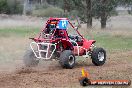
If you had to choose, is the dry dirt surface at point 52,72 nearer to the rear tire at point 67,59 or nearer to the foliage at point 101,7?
the rear tire at point 67,59

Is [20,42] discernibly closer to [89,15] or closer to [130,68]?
[130,68]

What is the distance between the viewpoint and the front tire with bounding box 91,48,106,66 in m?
15.6

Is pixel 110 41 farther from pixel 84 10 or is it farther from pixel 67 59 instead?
pixel 84 10

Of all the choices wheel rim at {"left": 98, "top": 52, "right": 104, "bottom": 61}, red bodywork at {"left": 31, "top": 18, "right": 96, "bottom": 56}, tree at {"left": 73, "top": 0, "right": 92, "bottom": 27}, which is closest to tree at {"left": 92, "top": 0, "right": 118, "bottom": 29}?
tree at {"left": 73, "top": 0, "right": 92, "bottom": 27}

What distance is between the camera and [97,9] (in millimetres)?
41812

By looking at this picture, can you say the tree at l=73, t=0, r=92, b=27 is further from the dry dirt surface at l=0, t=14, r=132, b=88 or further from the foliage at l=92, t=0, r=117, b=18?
the dry dirt surface at l=0, t=14, r=132, b=88


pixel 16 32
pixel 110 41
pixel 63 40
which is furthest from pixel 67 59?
pixel 16 32

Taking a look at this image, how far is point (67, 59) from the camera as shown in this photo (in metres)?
14.3

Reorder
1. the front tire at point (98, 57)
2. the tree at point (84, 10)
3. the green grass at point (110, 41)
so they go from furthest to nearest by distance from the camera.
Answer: the tree at point (84, 10) < the green grass at point (110, 41) < the front tire at point (98, 57)

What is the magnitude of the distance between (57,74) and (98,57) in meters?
2.90

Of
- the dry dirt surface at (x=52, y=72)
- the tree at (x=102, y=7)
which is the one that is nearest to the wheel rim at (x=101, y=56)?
the dry dirt surface at (x=52, y=72)

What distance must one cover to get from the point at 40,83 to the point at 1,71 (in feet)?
8.75

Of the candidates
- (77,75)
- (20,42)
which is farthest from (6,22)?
(77,75)

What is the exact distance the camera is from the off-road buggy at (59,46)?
14648 mm
